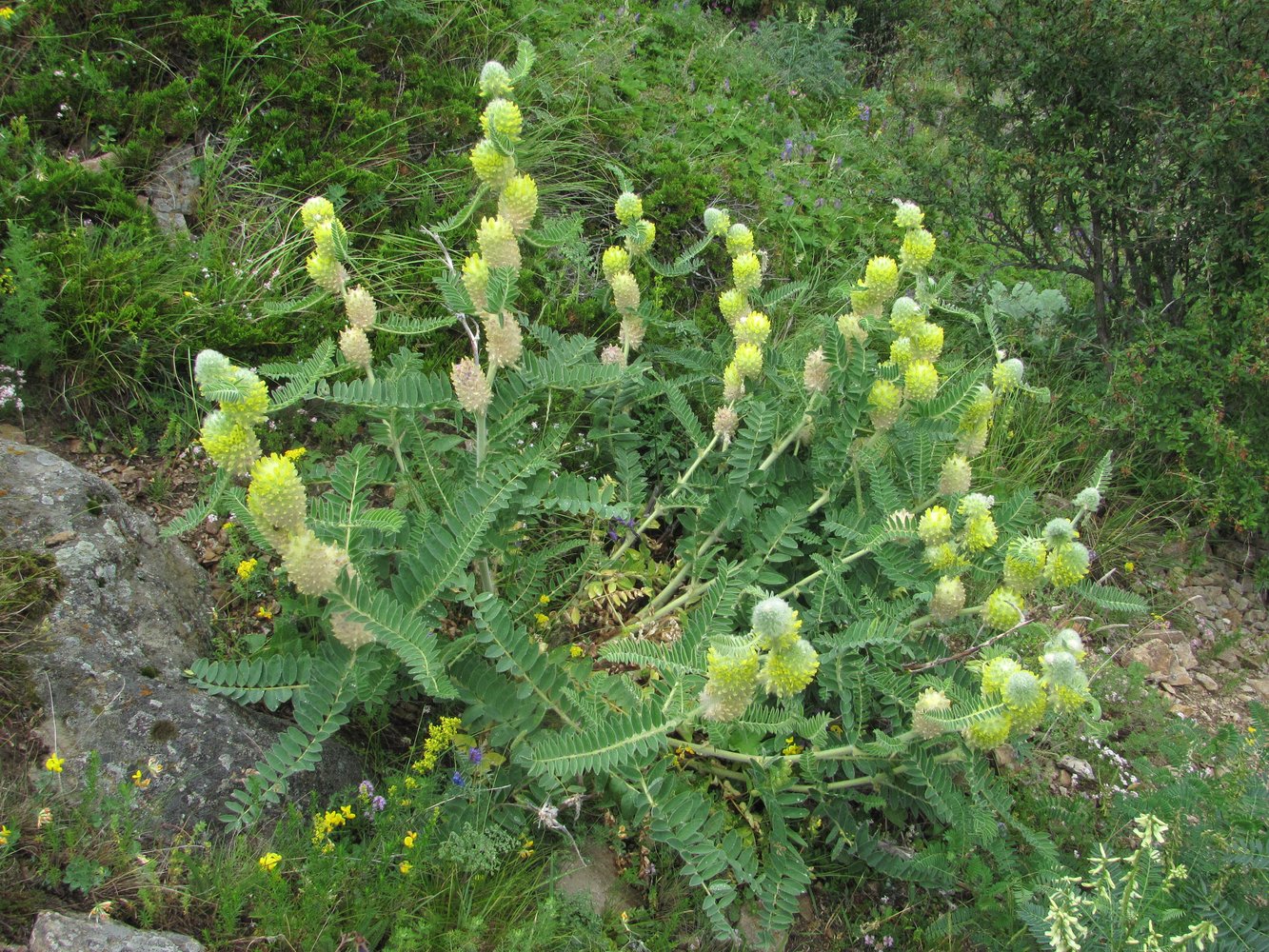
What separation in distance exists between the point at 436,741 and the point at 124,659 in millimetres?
771

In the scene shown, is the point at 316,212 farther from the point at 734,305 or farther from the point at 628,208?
the point at 734,305

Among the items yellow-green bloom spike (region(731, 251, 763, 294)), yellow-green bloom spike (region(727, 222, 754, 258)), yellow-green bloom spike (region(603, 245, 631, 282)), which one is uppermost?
yellow-green bloom spike (region(727, 222, 754, 258))

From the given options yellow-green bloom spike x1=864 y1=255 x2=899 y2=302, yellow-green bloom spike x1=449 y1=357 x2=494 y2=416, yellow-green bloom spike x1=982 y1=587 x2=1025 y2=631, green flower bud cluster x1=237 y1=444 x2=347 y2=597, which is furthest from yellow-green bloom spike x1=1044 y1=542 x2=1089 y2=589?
green flower bud cluster x1=237 y1=444 x2=347 y2=597

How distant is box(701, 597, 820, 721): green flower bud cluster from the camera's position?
1.71 m

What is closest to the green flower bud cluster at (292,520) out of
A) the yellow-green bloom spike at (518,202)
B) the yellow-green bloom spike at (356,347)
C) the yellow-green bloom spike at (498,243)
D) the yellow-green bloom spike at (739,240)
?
the yellow-green bloom spike at (356,347)

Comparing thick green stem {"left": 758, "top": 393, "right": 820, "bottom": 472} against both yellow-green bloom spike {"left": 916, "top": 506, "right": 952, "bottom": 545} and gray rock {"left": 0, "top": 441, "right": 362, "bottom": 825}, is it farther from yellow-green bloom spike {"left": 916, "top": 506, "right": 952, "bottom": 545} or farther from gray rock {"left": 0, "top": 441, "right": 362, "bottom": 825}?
gray rock {"left": 0, "top": 441, "right": 362, "bottom": 825}

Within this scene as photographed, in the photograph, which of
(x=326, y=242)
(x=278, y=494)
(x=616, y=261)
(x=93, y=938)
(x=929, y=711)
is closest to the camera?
(x=93, y=938)

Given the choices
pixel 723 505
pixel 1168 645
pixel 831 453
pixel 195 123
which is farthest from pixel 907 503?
pixel 195 123

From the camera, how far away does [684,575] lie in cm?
282

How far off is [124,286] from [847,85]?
18.0 ft

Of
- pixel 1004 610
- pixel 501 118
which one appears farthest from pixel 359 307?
pixel 1004 610

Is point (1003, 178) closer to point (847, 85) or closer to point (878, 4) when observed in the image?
point (847, 85)

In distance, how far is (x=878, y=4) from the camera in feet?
24.5

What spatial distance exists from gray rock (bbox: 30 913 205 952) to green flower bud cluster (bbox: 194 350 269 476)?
2.91 feet
